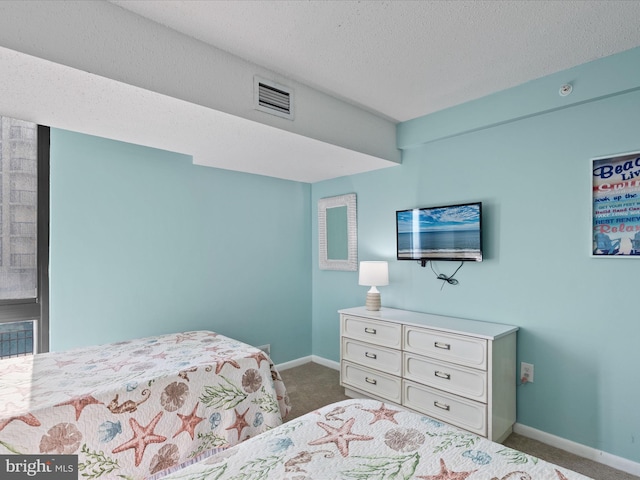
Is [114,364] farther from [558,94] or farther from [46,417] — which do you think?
[558,94]

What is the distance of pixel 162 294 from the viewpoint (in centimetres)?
300

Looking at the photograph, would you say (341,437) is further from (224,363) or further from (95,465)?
(95,465)

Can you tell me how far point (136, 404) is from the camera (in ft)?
5.82

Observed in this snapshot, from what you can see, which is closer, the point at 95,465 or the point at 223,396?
the point at 95,465

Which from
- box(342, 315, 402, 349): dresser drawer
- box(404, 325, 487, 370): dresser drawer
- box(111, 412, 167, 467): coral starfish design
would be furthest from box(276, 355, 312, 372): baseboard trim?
box(111, 412, 167, 467): coral starfish design

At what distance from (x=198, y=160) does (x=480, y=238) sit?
8.11 ft

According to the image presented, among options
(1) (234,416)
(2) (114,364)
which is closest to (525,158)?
(1) (234,416)

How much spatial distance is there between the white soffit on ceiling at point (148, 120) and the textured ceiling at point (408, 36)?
0.40 meters

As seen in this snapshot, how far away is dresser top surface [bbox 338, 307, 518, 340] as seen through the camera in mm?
2367

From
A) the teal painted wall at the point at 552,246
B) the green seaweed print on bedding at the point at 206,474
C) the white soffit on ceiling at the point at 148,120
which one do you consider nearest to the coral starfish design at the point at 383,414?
the green seaweed print on bedding at the point at 206,474

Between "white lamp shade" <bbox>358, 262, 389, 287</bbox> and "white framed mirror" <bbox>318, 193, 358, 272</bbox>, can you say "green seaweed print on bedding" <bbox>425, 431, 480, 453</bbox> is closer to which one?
"white lamp shade" <bbox>358, 262, 389, 287</bbox>

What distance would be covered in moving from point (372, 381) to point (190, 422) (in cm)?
157

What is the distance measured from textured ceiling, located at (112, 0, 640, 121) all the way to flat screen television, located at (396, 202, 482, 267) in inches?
37.4

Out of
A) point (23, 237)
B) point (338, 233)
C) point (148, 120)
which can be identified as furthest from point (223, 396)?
point (338, 233)
